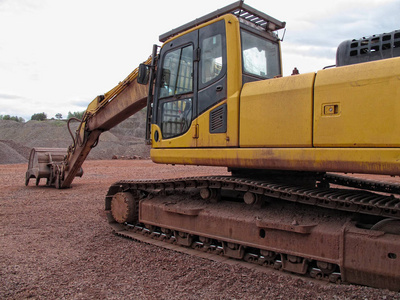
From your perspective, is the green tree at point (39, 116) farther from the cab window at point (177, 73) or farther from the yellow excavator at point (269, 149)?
the cab window at point (177, 73)

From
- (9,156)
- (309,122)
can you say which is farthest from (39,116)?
(309,122)

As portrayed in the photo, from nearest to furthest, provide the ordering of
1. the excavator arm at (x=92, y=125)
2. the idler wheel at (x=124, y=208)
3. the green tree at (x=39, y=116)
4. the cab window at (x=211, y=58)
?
the cab window at (x=211, y=58) < the idler wheel at (x=124, y=208) < the excavator arm at (x=92, y=125) < the green tree at (x=39, y=116)

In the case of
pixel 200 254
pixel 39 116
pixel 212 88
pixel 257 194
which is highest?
pixel 39 116

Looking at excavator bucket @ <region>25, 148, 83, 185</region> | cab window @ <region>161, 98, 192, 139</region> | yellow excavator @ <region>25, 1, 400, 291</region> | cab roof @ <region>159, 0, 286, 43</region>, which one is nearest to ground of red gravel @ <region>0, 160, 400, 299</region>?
yellow excavator @ <region>25, 1, 400, 291</region>

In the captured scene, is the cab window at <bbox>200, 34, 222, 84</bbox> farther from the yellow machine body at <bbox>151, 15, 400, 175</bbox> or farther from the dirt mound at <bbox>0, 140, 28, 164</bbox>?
the dirt mound at <bbox>0, 140, 28, 164</bbox>

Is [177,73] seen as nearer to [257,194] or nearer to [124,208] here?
[257,194]

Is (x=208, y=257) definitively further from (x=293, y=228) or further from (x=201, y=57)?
(x=201, y=57)

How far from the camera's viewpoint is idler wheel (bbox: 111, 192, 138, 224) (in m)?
5.97

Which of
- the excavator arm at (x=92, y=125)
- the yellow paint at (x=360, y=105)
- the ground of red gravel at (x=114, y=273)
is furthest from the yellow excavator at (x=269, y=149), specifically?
the excavator arm at (x=92, y=125)

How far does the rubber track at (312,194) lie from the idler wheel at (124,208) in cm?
73

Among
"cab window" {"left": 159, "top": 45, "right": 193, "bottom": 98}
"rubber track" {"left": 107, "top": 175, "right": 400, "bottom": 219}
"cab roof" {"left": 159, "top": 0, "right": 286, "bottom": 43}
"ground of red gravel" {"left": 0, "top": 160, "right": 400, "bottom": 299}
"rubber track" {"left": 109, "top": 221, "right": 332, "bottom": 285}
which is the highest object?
"cab roof" {"left": 159, "top": 0, "right": 286, "bottom": 43}

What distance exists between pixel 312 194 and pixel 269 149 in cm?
67

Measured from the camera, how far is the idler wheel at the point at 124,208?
597 cm

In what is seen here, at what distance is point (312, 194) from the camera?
12.8 feet
